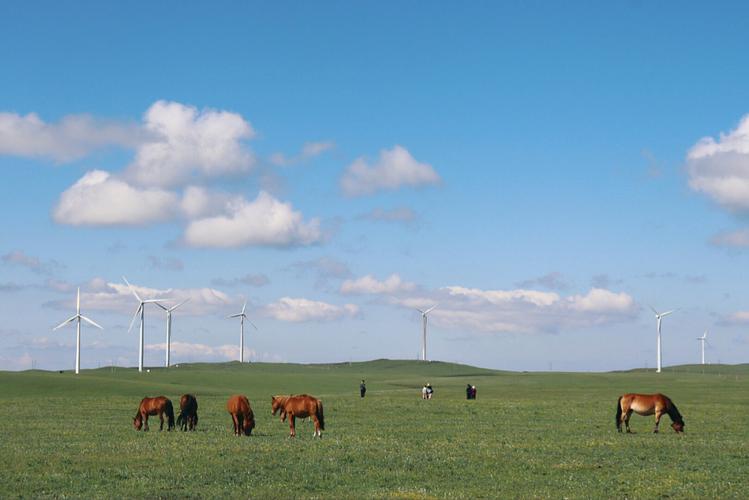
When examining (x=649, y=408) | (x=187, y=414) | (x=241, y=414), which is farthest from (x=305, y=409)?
(x=649, y=408)

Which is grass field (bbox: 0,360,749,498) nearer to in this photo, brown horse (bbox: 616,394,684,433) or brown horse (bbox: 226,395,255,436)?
brown horse (bbox: 226,395,255,436)

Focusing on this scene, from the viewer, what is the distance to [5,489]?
24.2 meters

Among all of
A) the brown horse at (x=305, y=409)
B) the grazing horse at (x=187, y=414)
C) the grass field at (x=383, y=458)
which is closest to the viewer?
the grass field at (x=383, y=458)

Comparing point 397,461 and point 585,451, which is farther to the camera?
point 585,451

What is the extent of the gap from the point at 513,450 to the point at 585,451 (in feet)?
7.99

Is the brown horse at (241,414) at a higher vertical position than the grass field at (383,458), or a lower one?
higher

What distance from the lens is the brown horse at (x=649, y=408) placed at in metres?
41.2

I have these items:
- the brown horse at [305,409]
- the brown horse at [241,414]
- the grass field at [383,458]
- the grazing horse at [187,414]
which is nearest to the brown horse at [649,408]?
the grass field at [383,458]

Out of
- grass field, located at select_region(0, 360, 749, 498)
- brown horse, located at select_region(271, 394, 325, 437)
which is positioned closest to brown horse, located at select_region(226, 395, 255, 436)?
grass field, located at select_region(0, 360, 749, 498)

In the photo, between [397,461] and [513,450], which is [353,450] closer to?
[397,461]

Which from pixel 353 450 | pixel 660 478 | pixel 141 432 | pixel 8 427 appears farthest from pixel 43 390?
pixel 660 478

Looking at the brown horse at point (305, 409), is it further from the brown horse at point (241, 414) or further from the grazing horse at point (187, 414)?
the grazing horse at point (187, 414)

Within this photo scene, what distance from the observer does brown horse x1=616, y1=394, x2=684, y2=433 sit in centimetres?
4119

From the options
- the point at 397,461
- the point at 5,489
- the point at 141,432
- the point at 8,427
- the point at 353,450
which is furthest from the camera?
the point at 8,427
